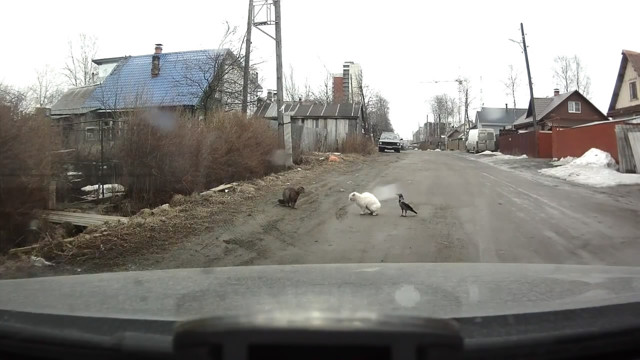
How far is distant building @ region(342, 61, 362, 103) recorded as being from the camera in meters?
55.5

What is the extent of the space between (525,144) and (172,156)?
100 ft

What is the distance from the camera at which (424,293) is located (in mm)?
2598

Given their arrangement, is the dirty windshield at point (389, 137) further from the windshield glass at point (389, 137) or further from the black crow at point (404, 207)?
the black crow at point (404, 207)

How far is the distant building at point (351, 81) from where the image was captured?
55.5 metres

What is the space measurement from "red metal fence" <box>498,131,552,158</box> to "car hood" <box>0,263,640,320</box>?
32.1 metres

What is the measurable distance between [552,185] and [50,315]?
55.5 feet

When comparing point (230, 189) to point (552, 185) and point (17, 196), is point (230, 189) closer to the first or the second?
point (17, 196)

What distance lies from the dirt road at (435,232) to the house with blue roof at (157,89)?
14.9 ft

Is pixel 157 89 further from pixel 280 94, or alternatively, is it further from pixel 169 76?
pixel 280 94

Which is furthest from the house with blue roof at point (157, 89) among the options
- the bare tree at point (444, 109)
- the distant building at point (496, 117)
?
the bare tree at point (444, 109)

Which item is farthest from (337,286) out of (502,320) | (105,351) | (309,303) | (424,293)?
(105,351)

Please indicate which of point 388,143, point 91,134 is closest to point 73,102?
point 388,143

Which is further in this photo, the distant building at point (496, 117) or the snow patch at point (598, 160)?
the distant building at point (496, 117)

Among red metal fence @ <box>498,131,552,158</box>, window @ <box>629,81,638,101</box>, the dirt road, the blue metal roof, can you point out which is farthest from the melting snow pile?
window @ <box>629,81,638,101</box>
